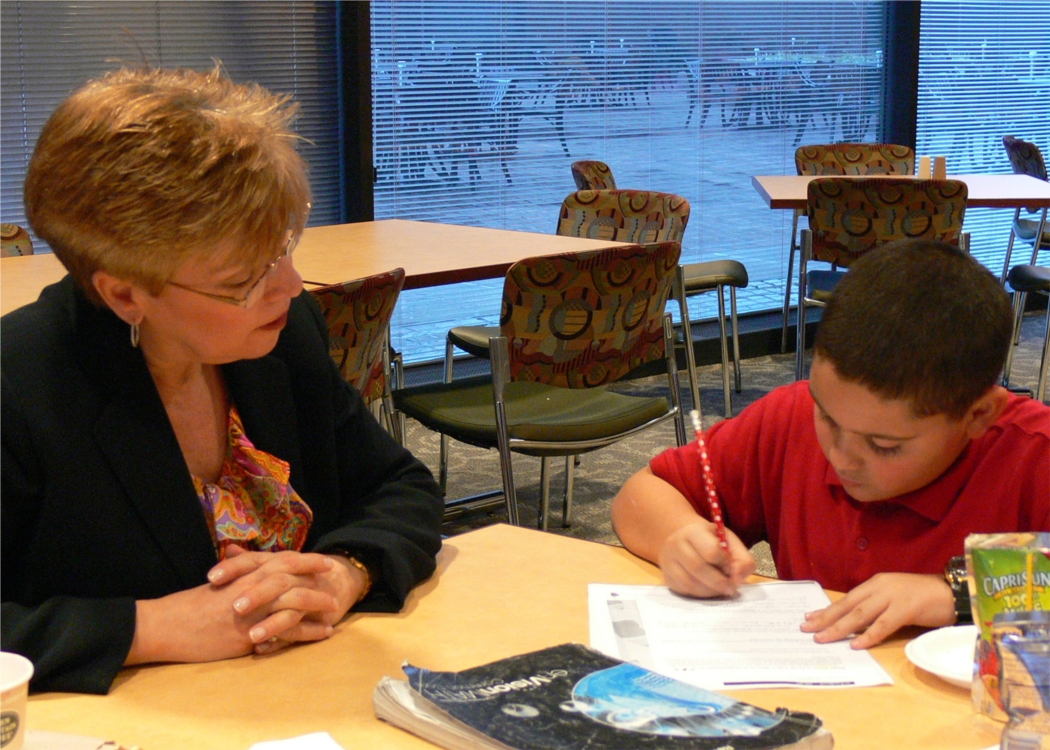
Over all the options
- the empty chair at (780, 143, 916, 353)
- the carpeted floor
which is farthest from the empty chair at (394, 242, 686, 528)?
the empty chair at (780, 143, 916, 353)

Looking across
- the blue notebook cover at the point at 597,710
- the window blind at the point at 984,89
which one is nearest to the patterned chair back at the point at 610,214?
the window blind at the point at 984,89

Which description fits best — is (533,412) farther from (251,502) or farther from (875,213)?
(875,213)

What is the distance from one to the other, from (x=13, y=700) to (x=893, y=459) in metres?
0.96

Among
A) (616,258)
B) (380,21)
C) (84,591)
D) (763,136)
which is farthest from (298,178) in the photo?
(763,136)

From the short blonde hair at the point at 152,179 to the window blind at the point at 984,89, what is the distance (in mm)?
6336

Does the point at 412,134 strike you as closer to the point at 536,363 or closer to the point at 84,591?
the point at 536,363

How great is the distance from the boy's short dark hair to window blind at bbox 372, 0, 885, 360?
4.14 metres

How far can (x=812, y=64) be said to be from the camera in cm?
664

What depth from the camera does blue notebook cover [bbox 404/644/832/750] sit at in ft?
3.32

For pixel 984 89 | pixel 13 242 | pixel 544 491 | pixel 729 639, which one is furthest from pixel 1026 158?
pixel 729 639

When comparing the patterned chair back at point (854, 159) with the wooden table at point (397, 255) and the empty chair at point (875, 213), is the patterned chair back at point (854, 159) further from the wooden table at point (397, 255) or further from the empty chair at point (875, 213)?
the wooden table at point (397, 255)

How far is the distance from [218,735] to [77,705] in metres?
0.17

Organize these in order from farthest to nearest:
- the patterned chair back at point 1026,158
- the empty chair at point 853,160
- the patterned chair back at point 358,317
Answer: the patterned chair back at point 1026,158
the empty chair at point 853,160
the patterned chair back at point 358,317

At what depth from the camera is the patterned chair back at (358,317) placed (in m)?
2.60
